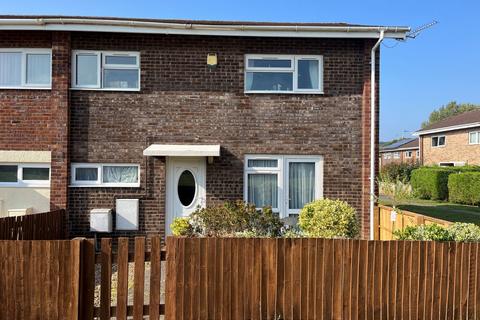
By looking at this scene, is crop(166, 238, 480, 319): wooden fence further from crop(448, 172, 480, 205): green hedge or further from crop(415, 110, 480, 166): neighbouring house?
crop(415, 110, 480, 166): neighbouring house

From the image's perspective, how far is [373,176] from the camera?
10242mm

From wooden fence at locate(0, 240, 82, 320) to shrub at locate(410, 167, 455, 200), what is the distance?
24.3 m

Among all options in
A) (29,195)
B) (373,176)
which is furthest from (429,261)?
(29,195)

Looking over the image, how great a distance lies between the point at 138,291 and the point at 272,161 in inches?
239

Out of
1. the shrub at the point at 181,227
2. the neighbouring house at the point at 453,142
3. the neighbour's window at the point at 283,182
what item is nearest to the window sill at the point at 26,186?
the shrub at the point at 181,227

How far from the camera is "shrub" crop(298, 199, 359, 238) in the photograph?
8680 mm

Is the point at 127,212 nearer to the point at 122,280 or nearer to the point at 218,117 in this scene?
the point at 218,117

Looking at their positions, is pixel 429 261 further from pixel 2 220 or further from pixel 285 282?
pixel 2 220

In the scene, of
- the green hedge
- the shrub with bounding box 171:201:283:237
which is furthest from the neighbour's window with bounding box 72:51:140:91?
the green hedge

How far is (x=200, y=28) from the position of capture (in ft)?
33.0

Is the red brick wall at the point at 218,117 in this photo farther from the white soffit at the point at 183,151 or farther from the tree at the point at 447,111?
the tree at the point at 447,111

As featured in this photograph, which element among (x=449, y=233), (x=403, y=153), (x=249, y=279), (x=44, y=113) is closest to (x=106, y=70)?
(x=44, y=113)

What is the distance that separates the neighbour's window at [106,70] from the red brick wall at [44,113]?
32 centimetres

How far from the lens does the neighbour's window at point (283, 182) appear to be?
10.5m
